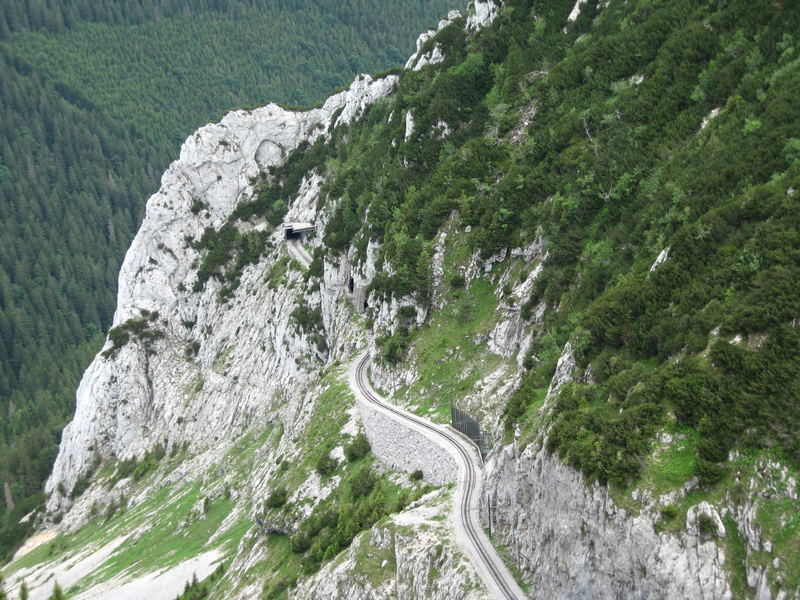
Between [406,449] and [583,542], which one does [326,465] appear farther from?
[583,542]

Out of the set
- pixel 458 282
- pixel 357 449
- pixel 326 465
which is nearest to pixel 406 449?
pixel 357 449

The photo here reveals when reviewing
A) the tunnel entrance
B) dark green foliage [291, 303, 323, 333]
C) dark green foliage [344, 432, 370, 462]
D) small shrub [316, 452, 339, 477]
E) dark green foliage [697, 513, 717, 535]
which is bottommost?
small shrub [316, 452, 339, 477]

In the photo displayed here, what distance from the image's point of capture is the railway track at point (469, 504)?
1249 inches

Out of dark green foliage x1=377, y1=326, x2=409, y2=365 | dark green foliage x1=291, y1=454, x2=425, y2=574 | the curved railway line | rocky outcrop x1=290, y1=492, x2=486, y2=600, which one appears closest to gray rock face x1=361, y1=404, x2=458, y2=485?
the curved railway line

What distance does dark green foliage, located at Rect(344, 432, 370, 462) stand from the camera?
55.2m

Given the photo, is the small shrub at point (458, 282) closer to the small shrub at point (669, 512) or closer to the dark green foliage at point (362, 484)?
the dark green foliage at point (362, 484)

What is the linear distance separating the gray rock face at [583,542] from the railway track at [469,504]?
0.91 meters

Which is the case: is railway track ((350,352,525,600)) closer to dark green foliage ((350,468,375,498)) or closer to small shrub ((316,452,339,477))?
dark green foliage ((350,468,375,498))

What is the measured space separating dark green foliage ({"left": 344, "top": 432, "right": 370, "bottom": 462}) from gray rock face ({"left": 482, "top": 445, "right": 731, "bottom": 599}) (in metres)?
21.1

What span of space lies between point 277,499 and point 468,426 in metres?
20.1

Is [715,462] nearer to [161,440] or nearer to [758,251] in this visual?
[758,251]

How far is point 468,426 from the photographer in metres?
46.3

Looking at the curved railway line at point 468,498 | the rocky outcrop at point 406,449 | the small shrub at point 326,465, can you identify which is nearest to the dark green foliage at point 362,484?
the rocky outcrop at point 406,449

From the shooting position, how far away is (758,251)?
27.8 metres
